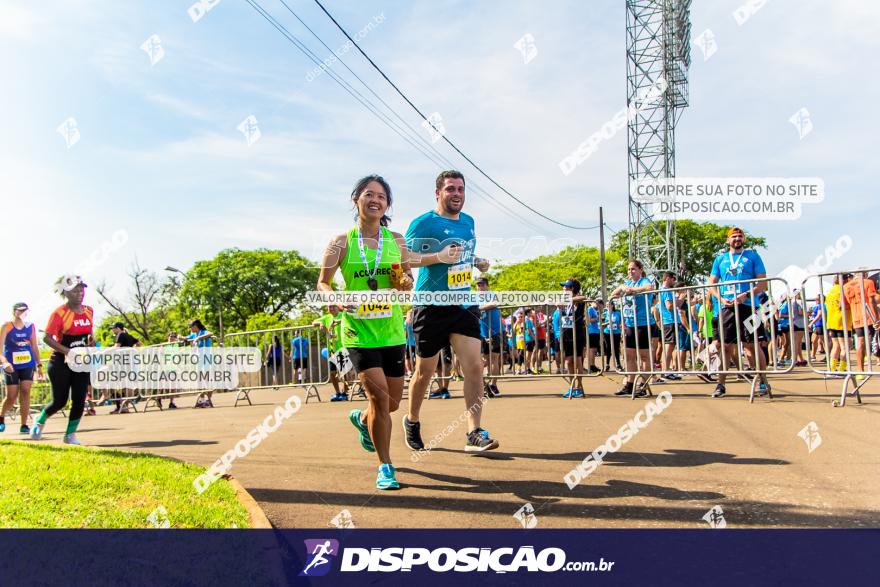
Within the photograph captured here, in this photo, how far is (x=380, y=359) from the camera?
14.5 feet

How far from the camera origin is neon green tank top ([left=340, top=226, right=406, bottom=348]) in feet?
14.3

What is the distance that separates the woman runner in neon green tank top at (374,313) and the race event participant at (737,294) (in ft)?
17.9

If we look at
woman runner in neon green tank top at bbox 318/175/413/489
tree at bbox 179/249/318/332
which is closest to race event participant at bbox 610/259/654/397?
woman runner in neon green tank top at bbox 318/175/413/489

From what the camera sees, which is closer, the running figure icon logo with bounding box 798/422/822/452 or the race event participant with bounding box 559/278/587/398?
the running figure icon logo with bounding box 798/422/822/452

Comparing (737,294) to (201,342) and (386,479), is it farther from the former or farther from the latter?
(201,342)

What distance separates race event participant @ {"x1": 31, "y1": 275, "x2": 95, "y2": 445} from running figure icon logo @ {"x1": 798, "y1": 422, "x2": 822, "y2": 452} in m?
7.74

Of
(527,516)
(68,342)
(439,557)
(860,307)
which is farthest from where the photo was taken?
(860,307)

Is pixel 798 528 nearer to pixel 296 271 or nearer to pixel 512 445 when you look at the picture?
pixel 512 445

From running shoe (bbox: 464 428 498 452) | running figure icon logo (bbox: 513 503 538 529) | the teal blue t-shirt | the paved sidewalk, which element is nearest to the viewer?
running figure icon logo (bbox: 513 503 538 529)

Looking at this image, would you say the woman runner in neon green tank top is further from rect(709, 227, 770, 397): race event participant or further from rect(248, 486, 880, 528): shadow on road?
rect(709, 227, 770, 397): race event participant

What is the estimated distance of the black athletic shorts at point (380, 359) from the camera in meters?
4.34

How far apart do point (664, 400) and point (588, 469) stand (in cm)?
435

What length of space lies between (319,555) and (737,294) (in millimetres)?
7248

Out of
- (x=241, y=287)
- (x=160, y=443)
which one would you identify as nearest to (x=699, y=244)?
(x=241, y=287)
